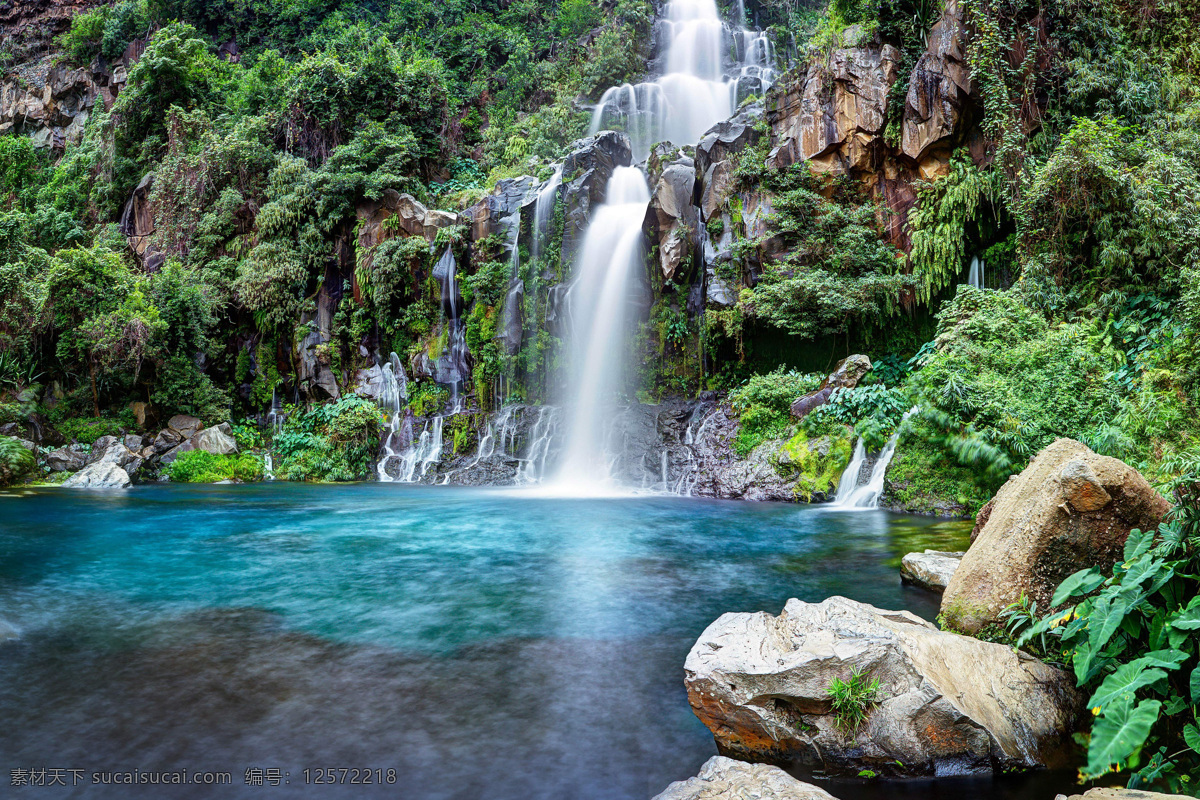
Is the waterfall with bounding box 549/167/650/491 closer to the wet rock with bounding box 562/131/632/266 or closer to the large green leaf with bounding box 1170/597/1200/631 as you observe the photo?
the wet rock with bounding box 562/131/632/266

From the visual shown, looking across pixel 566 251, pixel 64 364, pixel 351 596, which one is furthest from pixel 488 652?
pixel 64 364

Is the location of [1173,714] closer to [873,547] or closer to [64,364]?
[873,547]

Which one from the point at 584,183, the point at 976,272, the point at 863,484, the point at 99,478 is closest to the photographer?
the point at 863,484

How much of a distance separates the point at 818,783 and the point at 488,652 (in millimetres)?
2427

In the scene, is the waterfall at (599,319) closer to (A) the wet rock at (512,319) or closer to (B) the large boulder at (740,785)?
(A) the wet rock at (512,319)

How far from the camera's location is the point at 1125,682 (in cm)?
268

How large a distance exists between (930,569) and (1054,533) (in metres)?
1.90

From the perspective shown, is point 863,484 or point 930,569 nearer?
point 930,569

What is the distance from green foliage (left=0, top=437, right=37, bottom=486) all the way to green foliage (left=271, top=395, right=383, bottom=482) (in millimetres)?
5396

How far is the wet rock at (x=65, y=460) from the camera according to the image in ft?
54.1

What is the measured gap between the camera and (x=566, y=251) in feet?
61.1

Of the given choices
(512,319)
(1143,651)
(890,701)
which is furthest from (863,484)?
(512,319)

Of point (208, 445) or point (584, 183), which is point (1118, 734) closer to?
point (584, 183)

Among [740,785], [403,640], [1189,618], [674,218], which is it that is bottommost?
[403,640]
